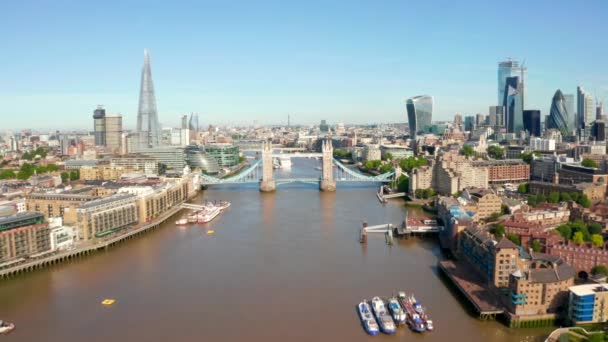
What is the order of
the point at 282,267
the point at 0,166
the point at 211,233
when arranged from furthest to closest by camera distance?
the point at 0,166 < the point at 211,233 < the point at 282,267

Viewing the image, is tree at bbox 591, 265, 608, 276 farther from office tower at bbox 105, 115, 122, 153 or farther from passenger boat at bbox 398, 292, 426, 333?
office tower at bbox 105, 115, 122, 153

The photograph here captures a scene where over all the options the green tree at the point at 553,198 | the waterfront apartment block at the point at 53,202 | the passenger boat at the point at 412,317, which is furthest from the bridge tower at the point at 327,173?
the passenger boat at the point at 412,317

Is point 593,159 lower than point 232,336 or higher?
higher

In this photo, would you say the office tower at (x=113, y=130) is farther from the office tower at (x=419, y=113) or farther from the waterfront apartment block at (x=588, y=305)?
the waterfront apartment block at (x=588, y=305)

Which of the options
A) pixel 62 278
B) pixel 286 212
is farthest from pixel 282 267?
pixel 286 212

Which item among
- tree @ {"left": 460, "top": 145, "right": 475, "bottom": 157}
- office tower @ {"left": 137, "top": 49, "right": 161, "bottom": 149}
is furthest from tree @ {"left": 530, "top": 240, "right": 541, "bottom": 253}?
office tower @ {"left": 137, "top": 49, "right": 161, "bottom": 149}

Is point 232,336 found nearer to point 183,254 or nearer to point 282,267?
point 282,267

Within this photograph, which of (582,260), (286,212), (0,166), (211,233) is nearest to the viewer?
(582,260)
